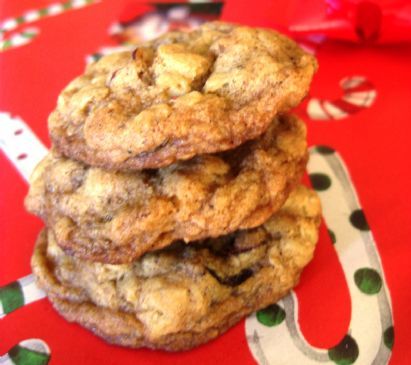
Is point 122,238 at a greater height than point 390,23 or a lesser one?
greater

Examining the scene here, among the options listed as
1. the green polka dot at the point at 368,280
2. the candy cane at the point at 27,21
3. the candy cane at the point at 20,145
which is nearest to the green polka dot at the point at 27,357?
the candy cane at the point at 20,145

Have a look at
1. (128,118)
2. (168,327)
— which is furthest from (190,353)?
(128,118)

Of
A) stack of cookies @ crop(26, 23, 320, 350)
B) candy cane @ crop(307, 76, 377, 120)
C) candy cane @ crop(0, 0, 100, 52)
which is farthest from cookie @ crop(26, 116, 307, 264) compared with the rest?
candy cane @ crop(0, 0, 100, 52)

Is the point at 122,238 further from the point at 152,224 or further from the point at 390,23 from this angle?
the point at 390,23

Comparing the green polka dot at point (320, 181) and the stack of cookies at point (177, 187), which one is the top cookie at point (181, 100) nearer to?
the stack of cookies at point (177, 187)

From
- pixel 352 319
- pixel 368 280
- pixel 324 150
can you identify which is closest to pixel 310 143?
pixel 324 150

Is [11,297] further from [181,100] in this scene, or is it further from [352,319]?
[352,319]

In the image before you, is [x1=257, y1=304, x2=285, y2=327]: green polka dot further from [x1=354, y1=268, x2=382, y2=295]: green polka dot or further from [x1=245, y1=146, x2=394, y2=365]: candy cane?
[x1=354, y1=268, x2=382, y2=295]: green polka dot

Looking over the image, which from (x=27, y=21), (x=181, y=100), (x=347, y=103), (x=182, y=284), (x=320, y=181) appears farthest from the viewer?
(x=27, y=21)
